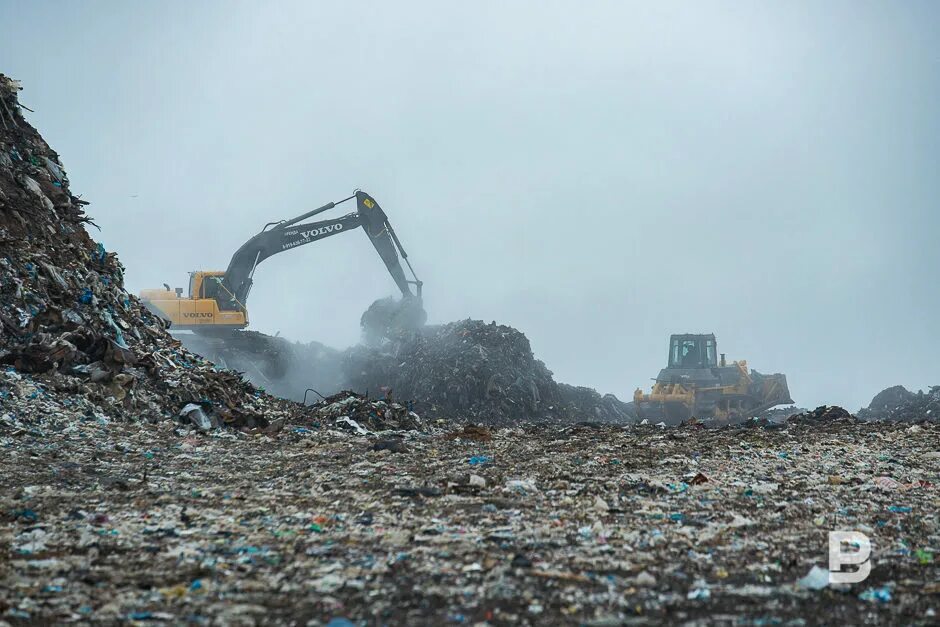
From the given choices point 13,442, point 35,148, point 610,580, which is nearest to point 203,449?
point 13,442

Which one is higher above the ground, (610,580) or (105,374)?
(105,374)

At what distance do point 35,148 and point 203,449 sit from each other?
7519 millimetres

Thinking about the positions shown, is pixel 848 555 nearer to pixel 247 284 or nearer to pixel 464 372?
pixel 464 372

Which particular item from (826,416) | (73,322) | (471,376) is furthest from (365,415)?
(826,416)

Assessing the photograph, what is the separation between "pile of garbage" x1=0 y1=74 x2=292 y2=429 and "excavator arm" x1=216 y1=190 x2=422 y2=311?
632 centimetres

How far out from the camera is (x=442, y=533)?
4293mm

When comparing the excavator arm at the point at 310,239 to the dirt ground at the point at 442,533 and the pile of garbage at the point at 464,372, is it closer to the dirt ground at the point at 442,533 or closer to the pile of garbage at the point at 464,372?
the pile of garbage at the point at 464,372

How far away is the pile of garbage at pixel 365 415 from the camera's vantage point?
34.6ft

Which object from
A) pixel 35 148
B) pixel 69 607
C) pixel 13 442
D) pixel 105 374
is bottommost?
pixel 69 607

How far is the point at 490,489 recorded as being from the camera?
5742mm

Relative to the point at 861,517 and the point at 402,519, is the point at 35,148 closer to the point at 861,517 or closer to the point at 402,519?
the point at 402,519

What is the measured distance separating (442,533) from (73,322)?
750 centimetres

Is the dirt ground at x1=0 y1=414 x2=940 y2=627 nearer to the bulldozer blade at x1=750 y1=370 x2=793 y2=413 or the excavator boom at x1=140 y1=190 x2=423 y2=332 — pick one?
the excavator boom at x1=140 y1=190 x2=423 y2=332

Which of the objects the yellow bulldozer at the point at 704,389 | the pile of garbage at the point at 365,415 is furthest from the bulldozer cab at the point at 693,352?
the pile of garbage at the point at 365,415
